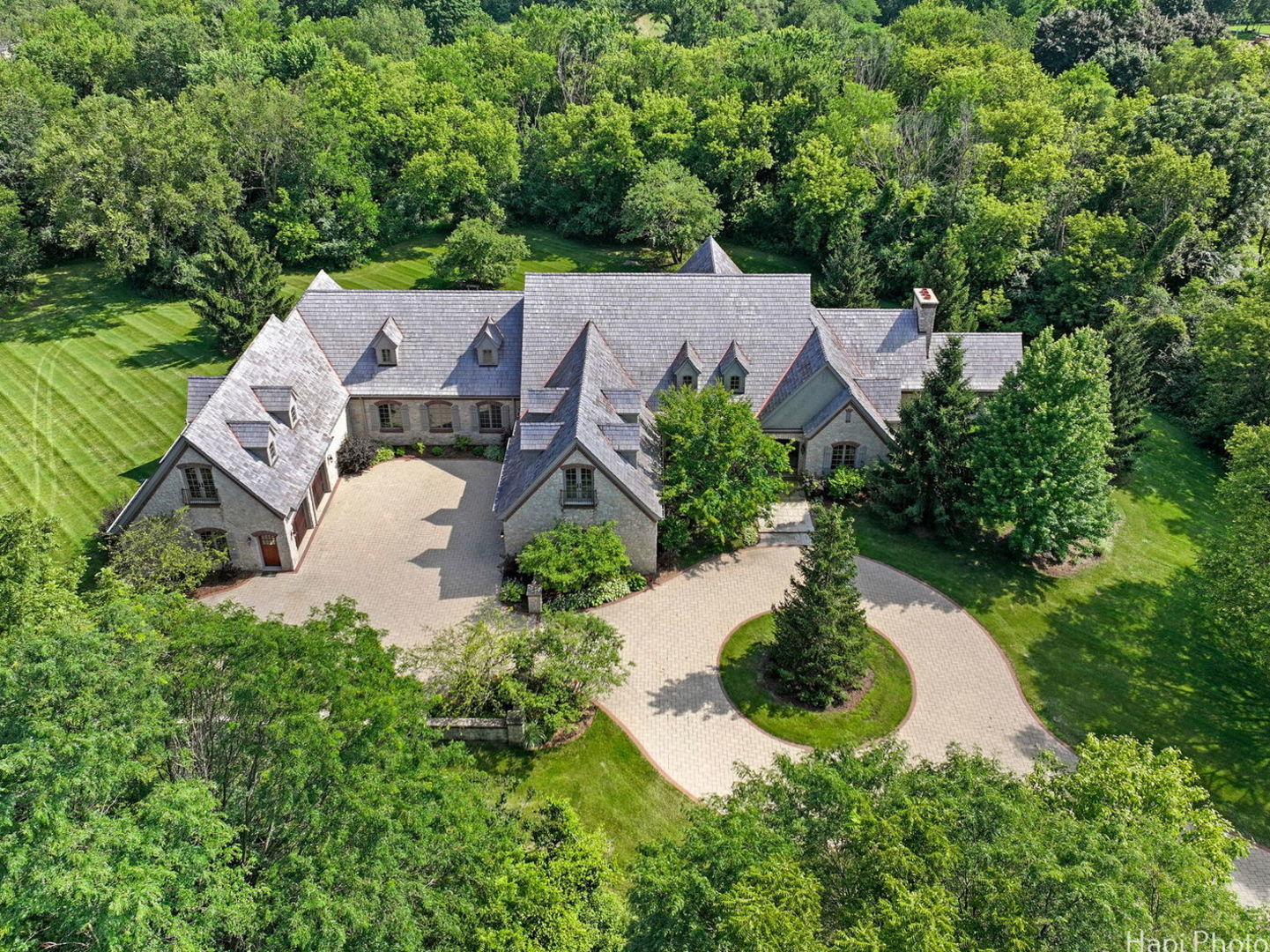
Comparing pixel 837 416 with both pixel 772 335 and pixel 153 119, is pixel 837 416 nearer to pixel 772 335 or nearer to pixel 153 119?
pixel 772 335

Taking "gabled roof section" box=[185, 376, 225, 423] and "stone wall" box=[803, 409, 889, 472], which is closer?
"gabled roof section" box=[185, 376, 225, 423]

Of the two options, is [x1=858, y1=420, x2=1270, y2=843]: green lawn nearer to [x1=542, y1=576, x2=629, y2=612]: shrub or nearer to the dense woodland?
[x1=542, y1=576, x2=629, y2=612]: shrub

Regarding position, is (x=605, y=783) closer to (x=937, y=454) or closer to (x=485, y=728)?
(x=485, y=728)

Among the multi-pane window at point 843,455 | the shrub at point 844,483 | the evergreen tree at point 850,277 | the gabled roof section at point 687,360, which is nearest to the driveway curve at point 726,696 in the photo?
the shrub at point 844,483

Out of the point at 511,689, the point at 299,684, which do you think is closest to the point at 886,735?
the point at 511,689

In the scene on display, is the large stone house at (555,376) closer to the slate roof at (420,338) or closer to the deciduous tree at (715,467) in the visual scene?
the slate roof at (420,338)

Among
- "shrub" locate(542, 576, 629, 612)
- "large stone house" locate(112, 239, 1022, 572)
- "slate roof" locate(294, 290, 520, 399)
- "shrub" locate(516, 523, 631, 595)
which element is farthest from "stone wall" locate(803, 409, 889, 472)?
"slate roof" locate(294, 290, 520, 399)
